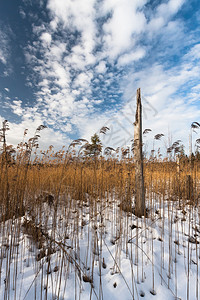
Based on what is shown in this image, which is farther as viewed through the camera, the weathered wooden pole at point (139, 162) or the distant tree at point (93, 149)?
→ the weathered wooden pole at point (139, 162)

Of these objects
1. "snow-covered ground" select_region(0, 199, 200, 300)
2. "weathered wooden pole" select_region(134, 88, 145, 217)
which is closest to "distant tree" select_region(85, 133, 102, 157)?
"snow-covered ground" select_region(0, 199, 200, 300)

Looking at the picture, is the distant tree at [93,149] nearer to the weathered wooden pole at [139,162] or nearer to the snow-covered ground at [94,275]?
the snow-covered ground at [94,275]

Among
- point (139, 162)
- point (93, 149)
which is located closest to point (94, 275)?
point (93, 149)

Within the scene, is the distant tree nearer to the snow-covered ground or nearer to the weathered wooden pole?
the snow-covered ground

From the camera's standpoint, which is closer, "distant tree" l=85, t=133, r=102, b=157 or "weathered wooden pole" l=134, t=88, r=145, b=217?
"distant tree" l=85, t=133, r=102, b=157

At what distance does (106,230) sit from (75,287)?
3.63ft

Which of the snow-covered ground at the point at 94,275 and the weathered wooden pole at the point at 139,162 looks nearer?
the snow-covered ground at the point at 94,275

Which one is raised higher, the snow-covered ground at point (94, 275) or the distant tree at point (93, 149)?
the distant tree at point (93, 149)

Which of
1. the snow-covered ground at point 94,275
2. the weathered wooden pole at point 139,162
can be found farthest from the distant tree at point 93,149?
the weathered wooden pole at point 139,162

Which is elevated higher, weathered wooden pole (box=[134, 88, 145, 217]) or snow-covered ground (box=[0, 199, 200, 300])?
weathered wooden pole (box=[134, 88, 145, 217])

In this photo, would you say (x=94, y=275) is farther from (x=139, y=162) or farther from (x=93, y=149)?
(x=139, y=162)

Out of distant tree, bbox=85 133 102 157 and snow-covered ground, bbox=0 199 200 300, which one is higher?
distant tree, bbox=85 133 102 157

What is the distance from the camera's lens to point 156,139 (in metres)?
3.03

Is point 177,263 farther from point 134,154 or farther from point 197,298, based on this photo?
point 134,154
